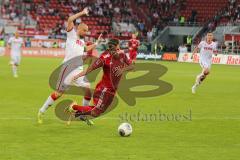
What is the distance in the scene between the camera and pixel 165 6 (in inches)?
2761

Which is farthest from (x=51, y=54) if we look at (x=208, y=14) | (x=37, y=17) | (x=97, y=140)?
(x=97, y=140)

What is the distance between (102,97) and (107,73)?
0.60 meters

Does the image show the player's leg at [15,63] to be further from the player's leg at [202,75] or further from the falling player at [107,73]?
the falling player at [107,73]

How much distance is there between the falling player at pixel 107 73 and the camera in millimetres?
13852

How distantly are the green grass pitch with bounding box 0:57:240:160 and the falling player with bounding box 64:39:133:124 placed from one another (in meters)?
0.52

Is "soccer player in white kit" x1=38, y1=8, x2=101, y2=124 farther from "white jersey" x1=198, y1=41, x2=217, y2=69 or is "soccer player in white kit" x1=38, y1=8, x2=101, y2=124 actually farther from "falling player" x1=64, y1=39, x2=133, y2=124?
"white jersey" x1=198, y1=41, x2=217, y2=69

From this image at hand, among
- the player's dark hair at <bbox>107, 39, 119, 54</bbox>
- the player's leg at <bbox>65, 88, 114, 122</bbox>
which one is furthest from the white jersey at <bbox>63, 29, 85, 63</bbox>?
the player's dark hair at <bbox>107, 39, 119, 54</bbox>

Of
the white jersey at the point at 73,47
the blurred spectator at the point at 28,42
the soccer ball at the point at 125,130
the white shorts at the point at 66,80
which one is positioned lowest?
the blurred spectator at the point at 28,42

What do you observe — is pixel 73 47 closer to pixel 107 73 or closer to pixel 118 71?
pixel 107 73

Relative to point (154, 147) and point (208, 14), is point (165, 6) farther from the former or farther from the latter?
point (154, 147)

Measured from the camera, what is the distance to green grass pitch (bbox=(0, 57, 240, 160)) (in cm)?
1106

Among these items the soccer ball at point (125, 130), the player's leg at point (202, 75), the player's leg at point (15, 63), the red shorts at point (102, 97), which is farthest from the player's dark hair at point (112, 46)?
the player's leg at point (15, 63)
